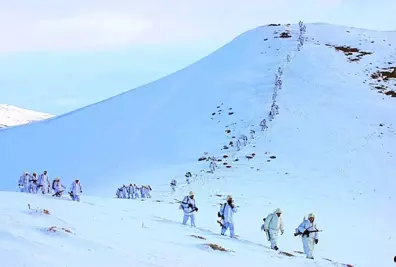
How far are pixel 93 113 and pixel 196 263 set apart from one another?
50.9 meters

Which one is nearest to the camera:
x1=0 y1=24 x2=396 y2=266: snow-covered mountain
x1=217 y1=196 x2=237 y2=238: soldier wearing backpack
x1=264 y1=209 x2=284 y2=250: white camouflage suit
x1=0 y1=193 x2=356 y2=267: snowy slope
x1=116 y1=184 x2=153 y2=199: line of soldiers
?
x1=0 y1=193 x2=356 y2=267: snowy slope

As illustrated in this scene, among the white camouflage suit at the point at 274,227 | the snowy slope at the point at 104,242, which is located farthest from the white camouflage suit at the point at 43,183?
the white camouflage suit at the point at 274,227

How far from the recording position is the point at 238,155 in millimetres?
43969

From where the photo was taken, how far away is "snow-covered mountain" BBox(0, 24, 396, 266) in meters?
15.5

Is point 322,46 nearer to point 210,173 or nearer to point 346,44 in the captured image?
point 346,44

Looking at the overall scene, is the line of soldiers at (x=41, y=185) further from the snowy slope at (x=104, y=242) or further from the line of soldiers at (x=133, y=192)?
the line of soldiers at (x=133, y=192)

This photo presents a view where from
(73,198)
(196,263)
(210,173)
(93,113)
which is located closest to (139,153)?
(210,173)

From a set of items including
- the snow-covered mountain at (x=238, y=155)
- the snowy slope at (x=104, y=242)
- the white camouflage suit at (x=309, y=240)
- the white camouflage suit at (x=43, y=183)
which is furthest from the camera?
the white camouflage suit at (x=43, y=183)

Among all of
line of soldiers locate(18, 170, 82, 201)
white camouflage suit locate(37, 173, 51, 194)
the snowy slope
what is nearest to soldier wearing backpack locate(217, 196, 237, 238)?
the snowy slope

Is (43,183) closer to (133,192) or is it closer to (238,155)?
(133,192)

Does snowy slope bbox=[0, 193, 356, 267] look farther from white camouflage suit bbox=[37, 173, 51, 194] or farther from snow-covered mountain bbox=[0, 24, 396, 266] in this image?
white camouflage suit bbox=[37, 173, 51, 194]

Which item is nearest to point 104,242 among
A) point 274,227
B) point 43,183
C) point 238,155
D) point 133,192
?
point 274,227

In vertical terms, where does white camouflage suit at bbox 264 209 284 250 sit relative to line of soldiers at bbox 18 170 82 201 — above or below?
below

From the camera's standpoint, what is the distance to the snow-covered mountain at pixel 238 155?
15539 millimetres
